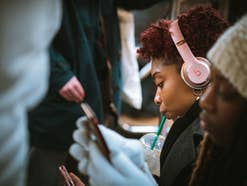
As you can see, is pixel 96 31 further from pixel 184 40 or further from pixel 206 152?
pixel 206 152

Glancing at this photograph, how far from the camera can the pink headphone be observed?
1297mm

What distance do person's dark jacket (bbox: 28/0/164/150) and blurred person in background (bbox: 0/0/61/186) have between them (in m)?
0.91

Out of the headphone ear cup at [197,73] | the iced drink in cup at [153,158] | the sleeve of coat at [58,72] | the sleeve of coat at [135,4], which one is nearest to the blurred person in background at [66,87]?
the sleeve of coat at [58,72]

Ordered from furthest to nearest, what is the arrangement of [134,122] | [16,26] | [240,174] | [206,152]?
[134,122] < [206,152] < [240,174] < [16,26]

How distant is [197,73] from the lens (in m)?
1.31

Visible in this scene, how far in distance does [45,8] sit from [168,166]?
2.68ft

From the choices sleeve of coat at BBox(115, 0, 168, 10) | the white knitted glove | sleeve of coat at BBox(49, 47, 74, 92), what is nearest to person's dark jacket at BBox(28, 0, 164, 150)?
sleeve of coat at BBox(49, 47, 74, 92)

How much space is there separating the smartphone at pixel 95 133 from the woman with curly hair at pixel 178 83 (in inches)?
1.7

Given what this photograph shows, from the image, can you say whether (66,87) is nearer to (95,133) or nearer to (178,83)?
(178,83)

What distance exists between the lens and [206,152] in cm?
109

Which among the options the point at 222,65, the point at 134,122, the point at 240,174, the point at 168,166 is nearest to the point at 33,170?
the point at 168,166

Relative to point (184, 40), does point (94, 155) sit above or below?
above

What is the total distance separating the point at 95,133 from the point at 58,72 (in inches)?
35.2

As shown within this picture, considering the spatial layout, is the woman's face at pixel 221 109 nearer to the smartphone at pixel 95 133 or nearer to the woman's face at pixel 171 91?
the smartphone at pixel 95 133
